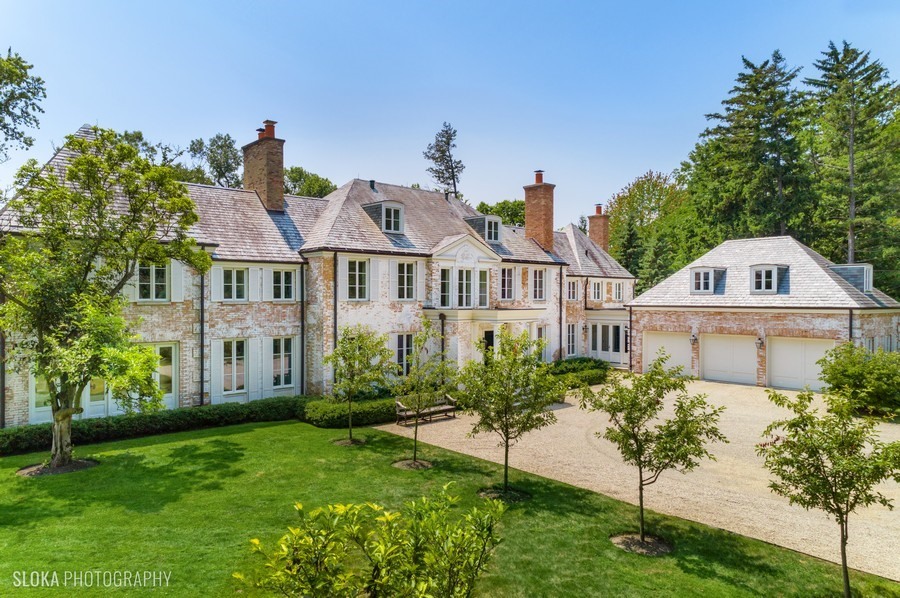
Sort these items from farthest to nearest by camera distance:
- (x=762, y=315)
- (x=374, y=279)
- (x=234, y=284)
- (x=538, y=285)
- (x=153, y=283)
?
(x=538, y=285), (x=762, y=315), (x=374, y=279), (x=234, y=284), (x=153, y=283)

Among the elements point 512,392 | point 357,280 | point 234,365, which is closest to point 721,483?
point 512,392

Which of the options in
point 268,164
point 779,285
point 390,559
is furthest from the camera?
point 779,285

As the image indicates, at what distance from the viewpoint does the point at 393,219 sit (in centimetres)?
2495

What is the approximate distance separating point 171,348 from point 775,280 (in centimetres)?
2827

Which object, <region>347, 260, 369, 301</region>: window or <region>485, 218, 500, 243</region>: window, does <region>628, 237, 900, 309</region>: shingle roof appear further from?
<region>347, 260, 369, 301</region>: window

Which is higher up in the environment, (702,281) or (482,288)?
(702,281)

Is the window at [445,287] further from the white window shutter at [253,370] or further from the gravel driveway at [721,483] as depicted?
the white window shutter at [253,370]

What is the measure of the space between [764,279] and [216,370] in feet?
87.6

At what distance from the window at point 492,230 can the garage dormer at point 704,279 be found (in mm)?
11568

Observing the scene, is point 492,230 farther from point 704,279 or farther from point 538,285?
point 704,279

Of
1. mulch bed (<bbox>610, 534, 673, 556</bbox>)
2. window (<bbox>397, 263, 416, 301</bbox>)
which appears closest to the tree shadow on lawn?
mulch bed (<bbox>610, 534, 673, 556</bbox>)

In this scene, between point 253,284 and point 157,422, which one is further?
point 253,284

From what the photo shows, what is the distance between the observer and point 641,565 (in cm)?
931

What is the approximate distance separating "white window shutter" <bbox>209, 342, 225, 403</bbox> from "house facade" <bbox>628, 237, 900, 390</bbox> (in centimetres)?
2133
